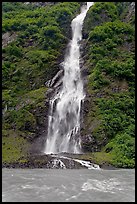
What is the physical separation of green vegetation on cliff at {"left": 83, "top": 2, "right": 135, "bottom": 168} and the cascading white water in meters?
1.45

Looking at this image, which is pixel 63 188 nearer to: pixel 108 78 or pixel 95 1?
pixel 108 78

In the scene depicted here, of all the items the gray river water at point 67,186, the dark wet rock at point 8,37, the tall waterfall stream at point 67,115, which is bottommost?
the gray river water at point 67,186

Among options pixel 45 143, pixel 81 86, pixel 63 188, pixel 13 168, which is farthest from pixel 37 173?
pixel 81 86

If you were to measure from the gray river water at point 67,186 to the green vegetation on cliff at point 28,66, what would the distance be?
9763 millimetres

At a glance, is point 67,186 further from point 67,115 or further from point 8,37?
point 8,37

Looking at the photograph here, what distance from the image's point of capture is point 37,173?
3158 cm

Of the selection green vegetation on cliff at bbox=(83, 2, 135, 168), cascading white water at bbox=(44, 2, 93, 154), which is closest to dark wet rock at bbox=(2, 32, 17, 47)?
green vegetation on cliff at bbox=(83, 2, 135, 168)

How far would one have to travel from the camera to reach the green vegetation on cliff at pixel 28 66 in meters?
46.7

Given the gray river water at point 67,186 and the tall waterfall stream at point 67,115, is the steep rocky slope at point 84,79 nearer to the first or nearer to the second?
the tall waterfall stream at point 67,115

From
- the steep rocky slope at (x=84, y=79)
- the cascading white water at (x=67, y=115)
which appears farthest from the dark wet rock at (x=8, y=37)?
the cascading white water at (x=67, y=115)

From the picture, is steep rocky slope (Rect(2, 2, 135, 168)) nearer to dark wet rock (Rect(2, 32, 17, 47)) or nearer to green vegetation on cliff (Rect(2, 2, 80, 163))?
green vegetation on cliff (Rect(2, 2, 80, 163))

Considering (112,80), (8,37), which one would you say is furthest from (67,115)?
(8,37)

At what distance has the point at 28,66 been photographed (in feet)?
191

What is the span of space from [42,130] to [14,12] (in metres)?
45.0
